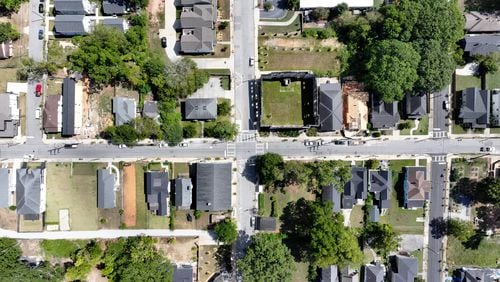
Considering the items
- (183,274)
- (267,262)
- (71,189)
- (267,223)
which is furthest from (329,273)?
(71,189)

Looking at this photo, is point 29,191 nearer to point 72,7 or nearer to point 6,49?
point 6,49

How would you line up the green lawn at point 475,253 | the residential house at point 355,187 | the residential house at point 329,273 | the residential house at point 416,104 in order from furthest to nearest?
the green lawn at point 475,253
the residential house at point 329,273
the residential house at point 355,187
the residential house at point 416,104

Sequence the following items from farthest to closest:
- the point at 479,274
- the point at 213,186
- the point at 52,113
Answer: the point at 479,274, the point at 213,186, the point at 52,113

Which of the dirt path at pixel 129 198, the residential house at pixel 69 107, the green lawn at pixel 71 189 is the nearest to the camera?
the residential house at pixel 69 107

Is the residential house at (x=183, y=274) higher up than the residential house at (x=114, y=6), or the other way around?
the residential house at (x=114, y=6)

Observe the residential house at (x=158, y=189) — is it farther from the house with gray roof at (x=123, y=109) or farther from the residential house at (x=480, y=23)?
the residential house at (x=480, y=23)

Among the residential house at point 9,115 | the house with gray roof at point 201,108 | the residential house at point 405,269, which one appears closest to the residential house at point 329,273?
the residential house at point 405,269

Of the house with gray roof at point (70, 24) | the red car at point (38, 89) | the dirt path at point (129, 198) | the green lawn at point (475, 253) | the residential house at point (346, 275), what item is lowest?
the residential house at point (346, 275)
